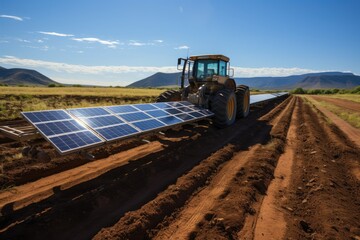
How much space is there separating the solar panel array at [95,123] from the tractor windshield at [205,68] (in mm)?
4683

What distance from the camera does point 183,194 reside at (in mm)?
5441

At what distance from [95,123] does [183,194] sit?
9.51 ft

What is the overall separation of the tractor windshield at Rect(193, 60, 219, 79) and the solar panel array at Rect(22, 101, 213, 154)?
15.4ft

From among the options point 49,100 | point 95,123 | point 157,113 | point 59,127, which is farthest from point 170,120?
point 49,100

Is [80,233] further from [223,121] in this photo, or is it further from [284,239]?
[223,121]

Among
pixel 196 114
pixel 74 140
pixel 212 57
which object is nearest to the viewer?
pixel 74 140

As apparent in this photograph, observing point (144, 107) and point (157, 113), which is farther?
point (144, 107)

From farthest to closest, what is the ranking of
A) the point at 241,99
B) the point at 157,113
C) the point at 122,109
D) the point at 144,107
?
the point at 241,99
the point at 144,107
the point at 157,113
the point at 122,109

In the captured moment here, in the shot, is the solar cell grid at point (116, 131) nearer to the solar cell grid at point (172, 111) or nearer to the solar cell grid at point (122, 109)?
the solar cell grid at point (122, 109)

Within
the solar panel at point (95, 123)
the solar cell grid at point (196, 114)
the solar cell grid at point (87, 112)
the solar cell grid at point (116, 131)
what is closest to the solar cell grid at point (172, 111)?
the solar panel at point (95, 123)

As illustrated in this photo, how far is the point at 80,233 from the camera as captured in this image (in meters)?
4.10

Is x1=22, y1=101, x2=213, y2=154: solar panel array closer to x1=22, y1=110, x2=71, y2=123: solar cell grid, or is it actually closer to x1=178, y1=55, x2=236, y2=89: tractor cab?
x1=22, y1=110, x2=71, y2=123: solar cell grid

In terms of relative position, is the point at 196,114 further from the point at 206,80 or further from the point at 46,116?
the point at 46,116

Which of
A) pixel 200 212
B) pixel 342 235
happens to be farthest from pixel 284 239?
pixel 200 212
